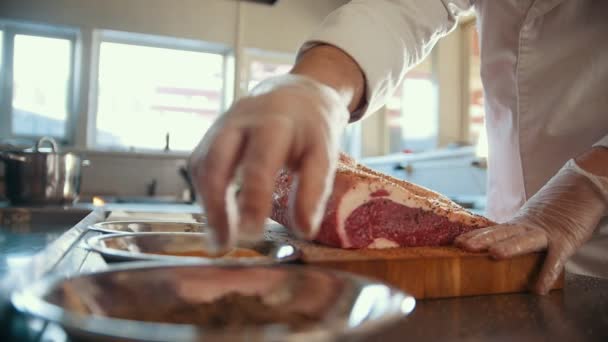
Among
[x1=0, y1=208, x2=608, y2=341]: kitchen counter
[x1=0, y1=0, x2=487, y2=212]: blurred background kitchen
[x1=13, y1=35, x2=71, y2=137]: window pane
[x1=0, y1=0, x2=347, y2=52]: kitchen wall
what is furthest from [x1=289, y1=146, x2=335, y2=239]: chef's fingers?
[x1=13, y1=35, x2=71, y2=137]: window pane

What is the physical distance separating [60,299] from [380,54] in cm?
70

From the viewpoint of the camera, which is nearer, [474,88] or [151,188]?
[151,188]

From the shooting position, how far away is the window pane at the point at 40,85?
3898 mm

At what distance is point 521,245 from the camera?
2.74ft

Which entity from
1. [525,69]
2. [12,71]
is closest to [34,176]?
[525,69]

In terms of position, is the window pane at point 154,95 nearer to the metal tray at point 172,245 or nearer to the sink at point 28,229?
the sink at point 28,229

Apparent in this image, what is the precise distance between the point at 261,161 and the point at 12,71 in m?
4.11

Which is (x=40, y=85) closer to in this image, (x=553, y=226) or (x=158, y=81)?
(x=158, y=81)

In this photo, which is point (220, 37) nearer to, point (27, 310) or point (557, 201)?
point (557, 201)

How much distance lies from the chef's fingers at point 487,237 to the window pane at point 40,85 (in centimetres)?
392

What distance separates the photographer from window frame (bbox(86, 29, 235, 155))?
4.02m

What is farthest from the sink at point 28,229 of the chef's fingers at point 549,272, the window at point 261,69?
the window at point 261,69

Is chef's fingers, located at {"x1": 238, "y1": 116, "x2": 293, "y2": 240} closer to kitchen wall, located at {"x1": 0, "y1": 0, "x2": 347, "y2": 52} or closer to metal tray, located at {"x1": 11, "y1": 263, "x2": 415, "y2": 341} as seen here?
metal tray, located at {"x1": 11, "y1": 263, "x2": 415, "y2": 341}

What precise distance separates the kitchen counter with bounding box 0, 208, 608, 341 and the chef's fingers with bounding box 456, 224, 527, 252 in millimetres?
91
